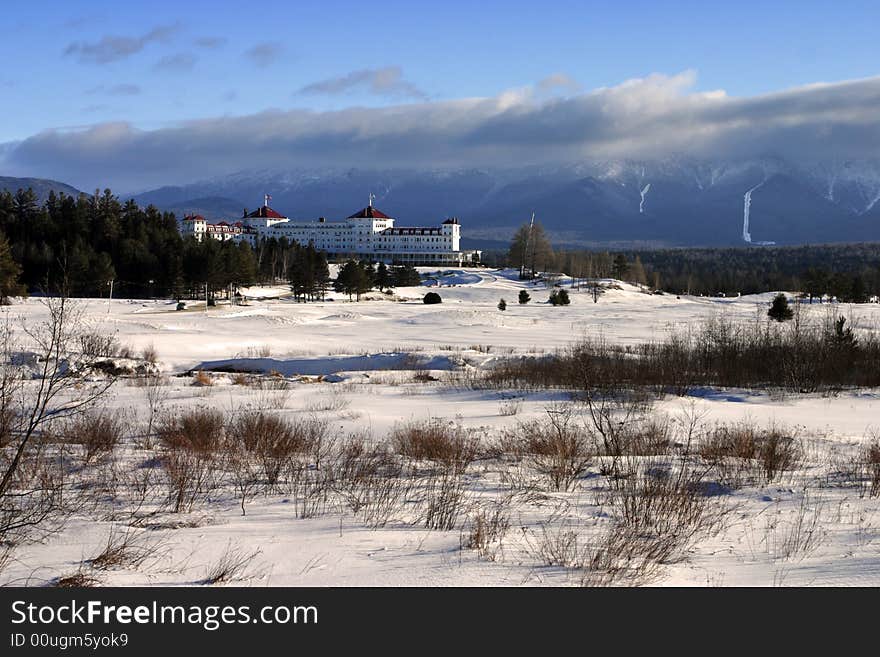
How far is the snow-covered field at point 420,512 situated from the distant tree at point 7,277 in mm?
24676

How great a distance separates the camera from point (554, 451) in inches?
462

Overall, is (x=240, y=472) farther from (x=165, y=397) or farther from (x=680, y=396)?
(x=680, y=396)

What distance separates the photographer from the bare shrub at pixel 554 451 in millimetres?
10492

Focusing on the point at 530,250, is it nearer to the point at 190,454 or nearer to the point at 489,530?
the point at 190,454

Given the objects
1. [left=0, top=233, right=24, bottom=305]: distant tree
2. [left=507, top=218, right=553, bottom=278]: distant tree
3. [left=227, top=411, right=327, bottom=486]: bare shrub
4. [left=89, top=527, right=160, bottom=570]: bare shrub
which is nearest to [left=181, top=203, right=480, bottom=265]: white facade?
[left=507, top=218, right=553, bottom=278]: distant tree

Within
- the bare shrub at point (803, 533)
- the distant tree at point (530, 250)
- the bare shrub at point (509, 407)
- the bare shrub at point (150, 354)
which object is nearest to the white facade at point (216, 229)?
the distant tree at point (530, 250)

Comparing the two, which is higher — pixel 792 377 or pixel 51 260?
pixel 51 260

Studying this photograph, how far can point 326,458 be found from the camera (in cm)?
1166

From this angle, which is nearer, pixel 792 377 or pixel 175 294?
pixel 792 377

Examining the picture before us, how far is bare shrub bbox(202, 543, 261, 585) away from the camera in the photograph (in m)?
5.92

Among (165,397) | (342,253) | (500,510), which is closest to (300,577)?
(500,510)

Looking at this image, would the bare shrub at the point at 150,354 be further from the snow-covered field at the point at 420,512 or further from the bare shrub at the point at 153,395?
the bare shrub at the point at 153,395

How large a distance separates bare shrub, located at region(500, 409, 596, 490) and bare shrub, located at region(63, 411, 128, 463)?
21.4ft

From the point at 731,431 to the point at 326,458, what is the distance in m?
7.89
